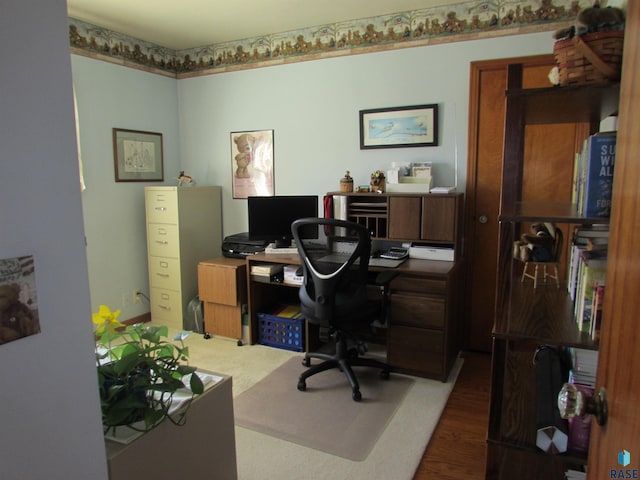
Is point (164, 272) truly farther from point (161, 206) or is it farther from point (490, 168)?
point (490, 168)

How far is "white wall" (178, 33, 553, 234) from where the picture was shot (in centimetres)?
324

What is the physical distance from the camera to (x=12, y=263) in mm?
928

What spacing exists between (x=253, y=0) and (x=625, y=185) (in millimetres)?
2936

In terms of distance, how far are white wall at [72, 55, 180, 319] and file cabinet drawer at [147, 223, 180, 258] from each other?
17 cm

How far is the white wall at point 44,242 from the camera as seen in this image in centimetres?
93

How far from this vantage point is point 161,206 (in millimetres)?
3893

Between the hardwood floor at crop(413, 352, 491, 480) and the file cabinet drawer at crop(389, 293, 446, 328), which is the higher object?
the file cabinet drawer at crop(389, 293, 446, 328)

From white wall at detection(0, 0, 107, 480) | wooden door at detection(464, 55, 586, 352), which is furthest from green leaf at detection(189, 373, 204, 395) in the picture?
wooden door at detection(464, 55, 586, 352)

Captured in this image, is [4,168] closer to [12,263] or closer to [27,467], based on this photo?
[12,263]

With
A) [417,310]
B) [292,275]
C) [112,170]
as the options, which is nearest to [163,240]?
Result: [112,170]

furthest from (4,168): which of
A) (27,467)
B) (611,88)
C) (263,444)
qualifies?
(263,444)

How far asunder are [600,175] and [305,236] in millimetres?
2451

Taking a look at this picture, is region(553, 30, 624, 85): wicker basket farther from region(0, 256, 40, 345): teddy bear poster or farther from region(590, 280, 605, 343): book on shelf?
region(0, 256, 40, 345): teddy bear poster

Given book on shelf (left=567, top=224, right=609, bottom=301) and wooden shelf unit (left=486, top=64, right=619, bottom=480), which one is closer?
wooden shelf unit (left=486, top=64, right=619, bottom=480)
